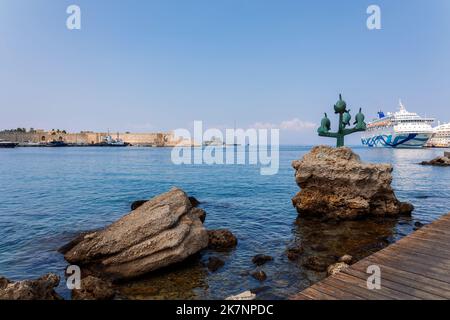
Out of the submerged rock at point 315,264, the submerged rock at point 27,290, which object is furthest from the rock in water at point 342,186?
the submerged rock at point 27,290

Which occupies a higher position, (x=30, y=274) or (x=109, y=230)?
(x=109, y=230)

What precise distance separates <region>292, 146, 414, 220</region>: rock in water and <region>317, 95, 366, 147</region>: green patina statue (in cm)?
144

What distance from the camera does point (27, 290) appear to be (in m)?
8.27

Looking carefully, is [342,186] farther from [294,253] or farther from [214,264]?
[214,264]

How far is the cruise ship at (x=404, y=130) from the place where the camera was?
142 m

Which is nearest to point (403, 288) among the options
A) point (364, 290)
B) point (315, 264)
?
Result: point (364, 290)

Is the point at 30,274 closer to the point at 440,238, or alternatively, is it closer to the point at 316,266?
the point at 316,266

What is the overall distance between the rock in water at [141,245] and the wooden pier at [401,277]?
20.9ft

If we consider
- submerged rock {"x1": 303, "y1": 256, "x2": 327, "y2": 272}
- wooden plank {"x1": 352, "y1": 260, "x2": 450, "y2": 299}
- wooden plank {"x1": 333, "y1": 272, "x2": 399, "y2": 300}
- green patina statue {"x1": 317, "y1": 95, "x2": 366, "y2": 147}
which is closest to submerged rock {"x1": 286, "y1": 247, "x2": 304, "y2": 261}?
submerged rock {"x1": 303, "y1": 256, "x2": 327, "y2": 272}

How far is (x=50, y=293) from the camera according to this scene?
9062 millimetres

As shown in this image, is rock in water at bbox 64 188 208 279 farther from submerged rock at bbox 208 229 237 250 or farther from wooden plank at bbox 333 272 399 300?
wooden plank at bbox 333 272 399 300
